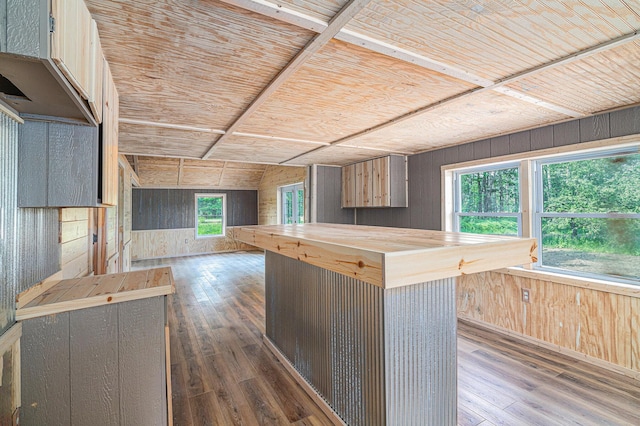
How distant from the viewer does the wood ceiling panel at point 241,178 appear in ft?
27.9

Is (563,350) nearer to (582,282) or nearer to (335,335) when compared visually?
(582,282)

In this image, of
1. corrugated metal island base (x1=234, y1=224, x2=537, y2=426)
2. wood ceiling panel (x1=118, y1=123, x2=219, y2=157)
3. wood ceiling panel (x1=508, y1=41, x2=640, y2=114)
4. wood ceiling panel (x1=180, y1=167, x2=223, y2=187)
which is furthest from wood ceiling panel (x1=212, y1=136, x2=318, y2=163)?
wood ceiling panel (x1=180, y1=167, x2=223, y2=187)

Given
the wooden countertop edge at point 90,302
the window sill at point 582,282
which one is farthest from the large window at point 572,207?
the wooden countertop edge at point 90,302

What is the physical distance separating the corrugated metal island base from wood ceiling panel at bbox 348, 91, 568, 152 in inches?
51.7

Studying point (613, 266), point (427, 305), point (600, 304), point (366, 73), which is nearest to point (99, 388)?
point (427, 305)

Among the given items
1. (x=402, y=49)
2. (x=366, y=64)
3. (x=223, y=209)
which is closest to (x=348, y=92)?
(x=366, y=64)

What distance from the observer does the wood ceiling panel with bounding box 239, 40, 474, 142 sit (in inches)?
64.6

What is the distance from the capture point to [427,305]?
1.46 metres

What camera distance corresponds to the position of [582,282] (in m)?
2.65

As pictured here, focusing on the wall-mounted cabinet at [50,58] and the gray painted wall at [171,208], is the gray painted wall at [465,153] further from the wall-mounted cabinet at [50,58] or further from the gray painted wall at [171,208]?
the gray painted wall at [171,208]

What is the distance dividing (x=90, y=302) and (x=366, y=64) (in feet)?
6.11

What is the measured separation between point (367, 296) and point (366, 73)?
4.36ft

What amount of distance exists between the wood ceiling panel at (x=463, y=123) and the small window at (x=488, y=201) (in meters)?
0.50

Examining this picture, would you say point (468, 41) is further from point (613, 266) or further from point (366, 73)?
point (613, 266)
